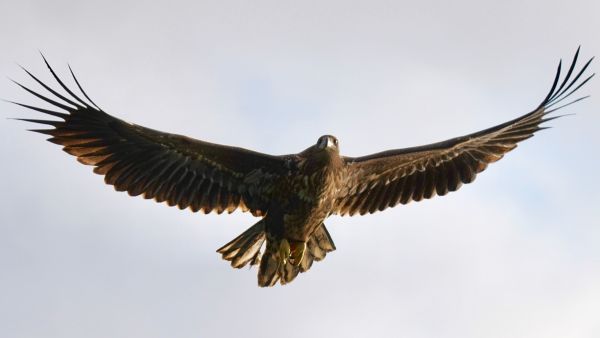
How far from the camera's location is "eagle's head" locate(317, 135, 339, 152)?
13.5 meters

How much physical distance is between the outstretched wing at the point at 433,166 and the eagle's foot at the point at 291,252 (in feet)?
2.36

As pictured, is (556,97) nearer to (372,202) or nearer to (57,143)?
(372,202)

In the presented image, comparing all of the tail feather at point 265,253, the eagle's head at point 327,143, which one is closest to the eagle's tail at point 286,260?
the tail feather at point 265,253

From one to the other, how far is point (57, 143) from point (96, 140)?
400 millimetres

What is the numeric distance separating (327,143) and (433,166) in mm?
1681

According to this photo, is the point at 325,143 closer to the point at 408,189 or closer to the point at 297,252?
the point at 297,252

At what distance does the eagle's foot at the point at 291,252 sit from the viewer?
13.9m

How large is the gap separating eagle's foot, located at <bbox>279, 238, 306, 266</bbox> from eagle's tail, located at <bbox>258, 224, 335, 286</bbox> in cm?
2

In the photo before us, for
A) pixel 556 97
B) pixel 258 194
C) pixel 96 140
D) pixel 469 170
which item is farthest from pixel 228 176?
pixel 556 97

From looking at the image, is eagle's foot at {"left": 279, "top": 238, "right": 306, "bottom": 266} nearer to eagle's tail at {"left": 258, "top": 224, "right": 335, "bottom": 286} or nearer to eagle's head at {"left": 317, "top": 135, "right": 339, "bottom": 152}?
eagle's tail at {"left": 258, "top": 224, "right": 335, "bottom": 286}

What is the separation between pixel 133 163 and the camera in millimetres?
13898

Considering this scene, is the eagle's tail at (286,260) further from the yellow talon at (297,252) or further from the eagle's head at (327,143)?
the eagle's head at (327,143)

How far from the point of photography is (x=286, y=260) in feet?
45.6

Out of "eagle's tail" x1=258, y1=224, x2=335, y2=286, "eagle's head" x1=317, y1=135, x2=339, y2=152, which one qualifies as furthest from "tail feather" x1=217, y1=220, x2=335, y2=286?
"eagle's head" x1=317, y1=135, x2=339, y2=152
